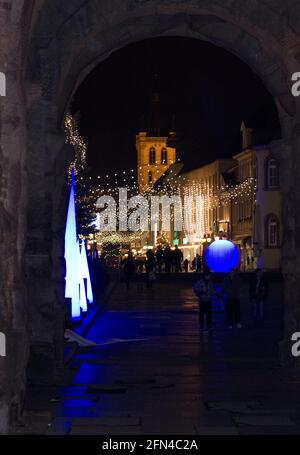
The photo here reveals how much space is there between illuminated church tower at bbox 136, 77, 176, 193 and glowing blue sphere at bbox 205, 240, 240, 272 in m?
109

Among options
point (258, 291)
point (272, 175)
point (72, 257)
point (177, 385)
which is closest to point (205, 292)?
point (258, 291)

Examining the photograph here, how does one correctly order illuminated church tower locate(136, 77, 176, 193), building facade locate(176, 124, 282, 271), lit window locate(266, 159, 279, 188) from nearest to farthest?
building facade locate(176, 124, 282, 271) → lit window locate(266, 159, 279, 188) → illuminated church tower locate(136, 77, 176, 193)

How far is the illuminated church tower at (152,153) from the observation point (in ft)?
561

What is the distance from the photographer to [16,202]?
11594mm

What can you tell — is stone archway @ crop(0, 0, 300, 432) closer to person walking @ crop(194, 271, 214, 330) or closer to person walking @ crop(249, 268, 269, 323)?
person walking @ crop(194, 271, 214, 330)

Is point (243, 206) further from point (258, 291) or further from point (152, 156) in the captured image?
point (152, 156)

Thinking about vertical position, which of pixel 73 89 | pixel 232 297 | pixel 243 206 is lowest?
pixel 232 297

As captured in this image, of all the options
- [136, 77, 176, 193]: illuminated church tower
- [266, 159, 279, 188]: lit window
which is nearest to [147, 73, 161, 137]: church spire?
[136, 77, 176, 193]: illuminated church tower

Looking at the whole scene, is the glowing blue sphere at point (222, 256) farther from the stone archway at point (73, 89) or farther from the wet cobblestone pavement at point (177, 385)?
the stone archway at point (73, 89)

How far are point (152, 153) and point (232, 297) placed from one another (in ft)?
486

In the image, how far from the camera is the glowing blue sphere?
191 ft

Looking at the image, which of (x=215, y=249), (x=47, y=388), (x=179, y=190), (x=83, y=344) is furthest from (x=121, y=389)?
(x=179, y=190)

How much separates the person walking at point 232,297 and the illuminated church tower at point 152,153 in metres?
139

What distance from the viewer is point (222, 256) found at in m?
58.3
